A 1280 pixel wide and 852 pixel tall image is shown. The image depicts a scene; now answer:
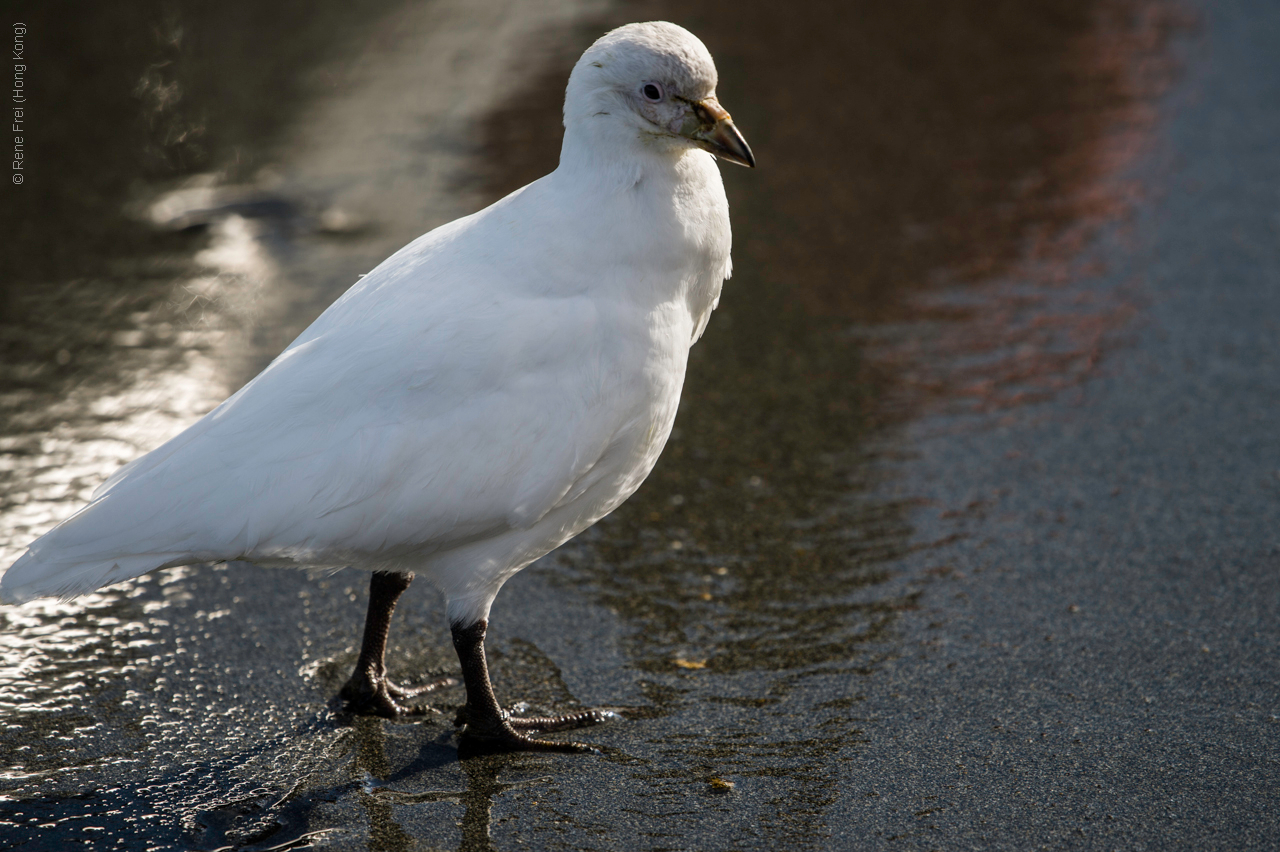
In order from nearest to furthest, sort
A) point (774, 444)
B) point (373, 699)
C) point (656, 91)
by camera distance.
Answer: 1. point (656, 91)
2. point (373, 699)
3. point (774, 444)

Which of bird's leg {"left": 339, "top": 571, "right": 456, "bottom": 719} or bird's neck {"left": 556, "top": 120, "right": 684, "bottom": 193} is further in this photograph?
bird's leg {"left": 339, "top": 571, "right": 456, "bottom": 719}

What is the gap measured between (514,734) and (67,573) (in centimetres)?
150

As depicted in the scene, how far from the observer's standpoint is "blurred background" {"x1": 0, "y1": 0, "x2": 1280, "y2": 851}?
3604 millimetres

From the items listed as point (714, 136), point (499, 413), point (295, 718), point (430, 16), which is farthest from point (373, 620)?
point (430, 16)

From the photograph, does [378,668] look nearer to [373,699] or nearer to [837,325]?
[373,699]

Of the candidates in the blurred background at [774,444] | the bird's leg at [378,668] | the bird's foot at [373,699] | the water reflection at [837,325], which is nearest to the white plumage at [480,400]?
the bird's leg at [378,668]

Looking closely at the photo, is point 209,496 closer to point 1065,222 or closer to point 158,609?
point 158,609

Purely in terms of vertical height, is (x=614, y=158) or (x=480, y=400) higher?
(x=614, y=158)

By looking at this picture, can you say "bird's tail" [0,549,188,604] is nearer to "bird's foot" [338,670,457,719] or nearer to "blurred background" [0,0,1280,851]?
"blurred background" [0,0,1280,851]

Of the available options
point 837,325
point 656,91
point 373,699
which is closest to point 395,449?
point 373,699

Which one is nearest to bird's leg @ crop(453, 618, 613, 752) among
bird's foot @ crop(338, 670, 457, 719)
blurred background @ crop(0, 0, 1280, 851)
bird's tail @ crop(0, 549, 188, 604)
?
blurred background @ crop(0, 0, 1280, 851)

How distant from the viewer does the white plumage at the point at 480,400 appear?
136 inches

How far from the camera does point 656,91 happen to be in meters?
3.55

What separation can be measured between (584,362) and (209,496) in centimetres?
122
